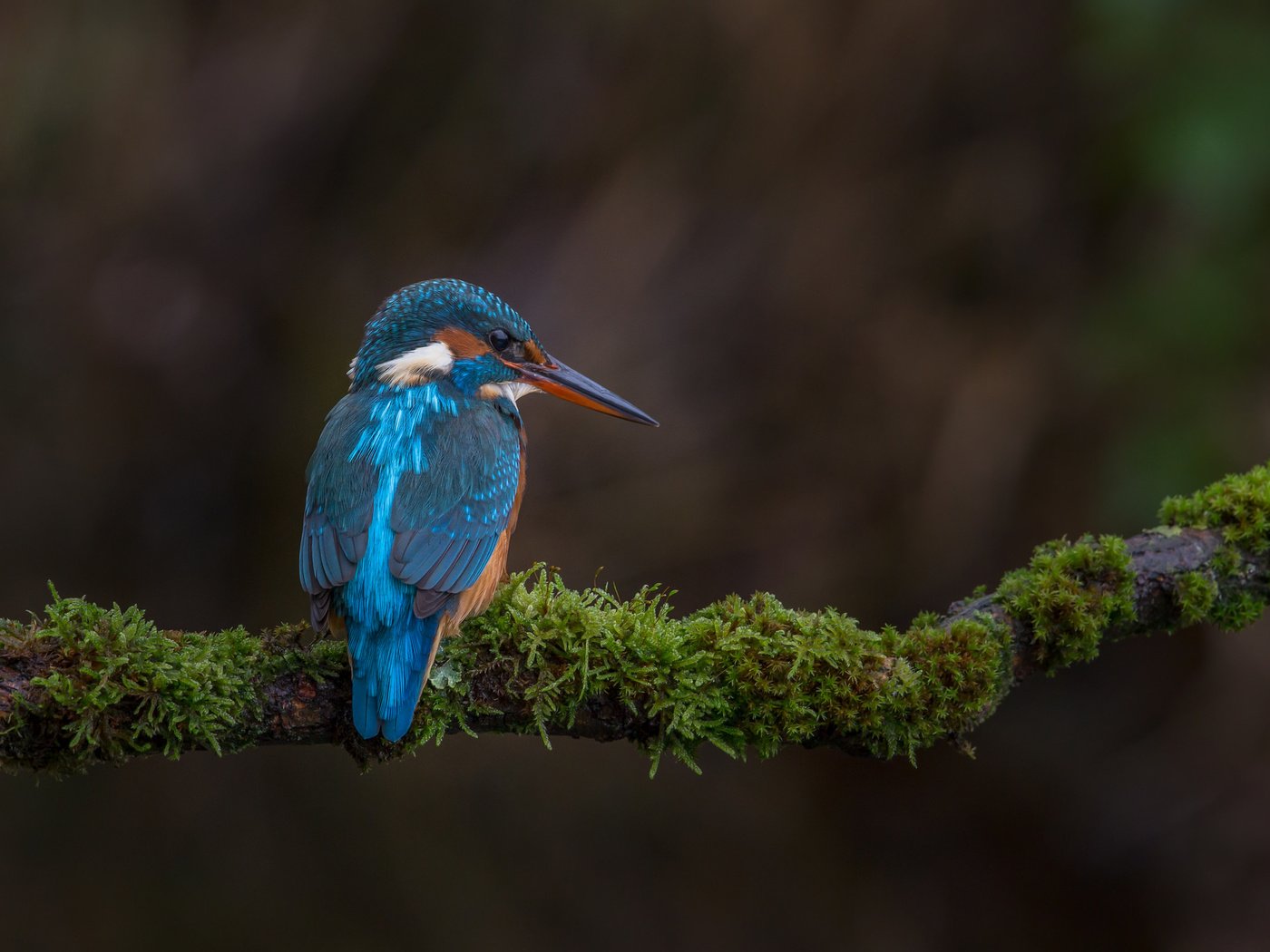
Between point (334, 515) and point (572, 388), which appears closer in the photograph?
point (334, 515)

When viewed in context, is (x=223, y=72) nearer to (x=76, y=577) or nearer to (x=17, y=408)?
(x=17, y=408)

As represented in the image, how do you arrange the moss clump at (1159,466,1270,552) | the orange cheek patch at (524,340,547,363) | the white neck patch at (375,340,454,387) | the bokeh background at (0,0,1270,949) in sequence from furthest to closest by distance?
the bokeh background at (0,0,1270,949), the orange cheek patch at (524,340,547,363), the white neck patch at (375,340,454,387), the moss clump at (1159,466,1270,552)

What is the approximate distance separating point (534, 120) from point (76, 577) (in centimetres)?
234

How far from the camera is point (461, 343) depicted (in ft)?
8.85

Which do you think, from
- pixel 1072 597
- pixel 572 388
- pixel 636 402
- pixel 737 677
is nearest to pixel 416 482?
pixel 572 388

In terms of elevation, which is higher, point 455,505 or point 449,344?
point 449,344

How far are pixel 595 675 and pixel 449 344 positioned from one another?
0.98 m

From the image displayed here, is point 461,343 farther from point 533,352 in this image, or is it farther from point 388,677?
point 388,677

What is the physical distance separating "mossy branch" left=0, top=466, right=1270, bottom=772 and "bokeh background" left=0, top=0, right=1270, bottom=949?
2.02m

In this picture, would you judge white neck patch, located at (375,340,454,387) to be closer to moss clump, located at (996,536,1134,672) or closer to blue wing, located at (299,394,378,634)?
blue wing, located at (299,394,378,634)

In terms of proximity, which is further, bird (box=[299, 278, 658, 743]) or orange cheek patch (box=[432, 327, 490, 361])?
orange cheek patch (box=[432, 327, 490, 361])

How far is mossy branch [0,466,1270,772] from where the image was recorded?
1.88 metres

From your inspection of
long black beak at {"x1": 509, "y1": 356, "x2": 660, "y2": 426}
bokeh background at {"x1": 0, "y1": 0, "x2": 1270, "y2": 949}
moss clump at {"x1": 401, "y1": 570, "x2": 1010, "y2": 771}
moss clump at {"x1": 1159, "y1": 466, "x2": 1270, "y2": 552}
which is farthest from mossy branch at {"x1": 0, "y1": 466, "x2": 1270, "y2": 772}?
bokeh background at {"x1": 0, "y1": 0, "x2": 1270, "y2": 949}

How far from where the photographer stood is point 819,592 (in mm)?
4230
